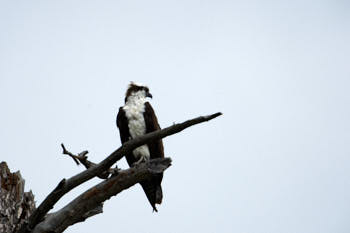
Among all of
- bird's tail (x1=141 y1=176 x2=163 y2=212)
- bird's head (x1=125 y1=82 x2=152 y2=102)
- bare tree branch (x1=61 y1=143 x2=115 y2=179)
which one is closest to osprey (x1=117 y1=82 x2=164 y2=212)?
bird's tail (x1=141 y1=176 x2=163 y2=212)

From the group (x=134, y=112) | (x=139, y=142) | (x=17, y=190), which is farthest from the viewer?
(x=134, y=112)

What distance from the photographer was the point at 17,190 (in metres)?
5.30

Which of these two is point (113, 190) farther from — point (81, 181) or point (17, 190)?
point (17, 190)

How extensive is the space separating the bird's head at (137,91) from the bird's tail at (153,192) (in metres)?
1.34

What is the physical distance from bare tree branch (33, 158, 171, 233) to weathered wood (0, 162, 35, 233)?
461mm

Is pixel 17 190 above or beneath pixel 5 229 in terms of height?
above

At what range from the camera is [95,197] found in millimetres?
5066

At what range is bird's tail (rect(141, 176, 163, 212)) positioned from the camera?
7020mm

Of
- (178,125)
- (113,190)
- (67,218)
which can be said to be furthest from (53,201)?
(178,125)

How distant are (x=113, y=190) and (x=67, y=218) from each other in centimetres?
52

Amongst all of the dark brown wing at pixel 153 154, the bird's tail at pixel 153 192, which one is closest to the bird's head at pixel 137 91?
the dark brown wing at pixel 153 154

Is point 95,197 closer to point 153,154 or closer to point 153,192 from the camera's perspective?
point 153,192

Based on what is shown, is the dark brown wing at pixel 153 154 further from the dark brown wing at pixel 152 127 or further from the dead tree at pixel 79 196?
the dead tree at pixel 79 196

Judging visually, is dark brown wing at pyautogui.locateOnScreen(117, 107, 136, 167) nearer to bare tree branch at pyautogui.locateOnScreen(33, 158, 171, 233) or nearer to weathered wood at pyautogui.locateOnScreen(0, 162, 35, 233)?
bare tree branch at pyautogui.locateOnScreen(33, 158, 171, 233)
